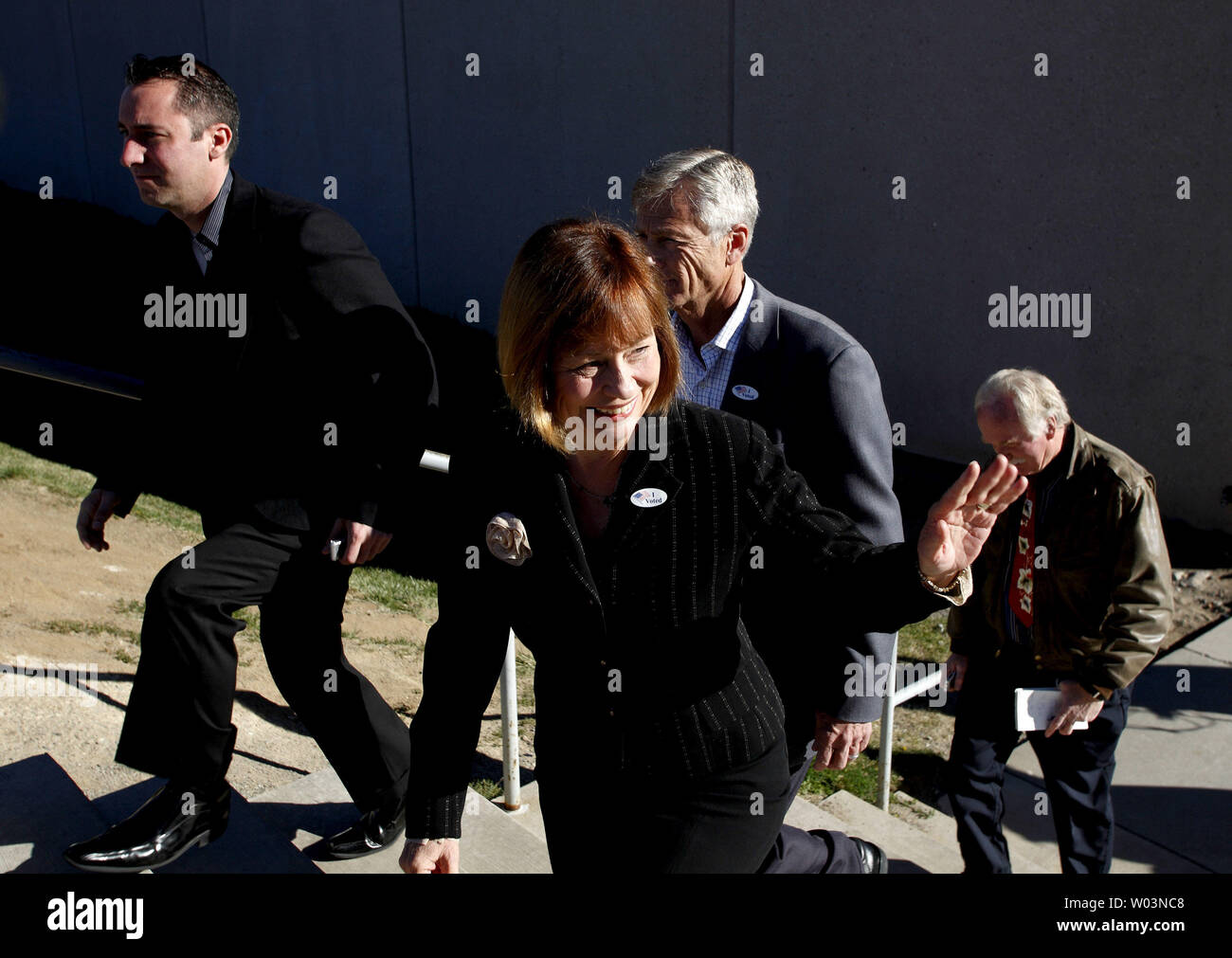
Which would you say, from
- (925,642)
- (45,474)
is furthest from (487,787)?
(45,474)

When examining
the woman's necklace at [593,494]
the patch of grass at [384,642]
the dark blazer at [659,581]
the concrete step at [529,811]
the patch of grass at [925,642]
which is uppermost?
the woman's necklace at [593,494]

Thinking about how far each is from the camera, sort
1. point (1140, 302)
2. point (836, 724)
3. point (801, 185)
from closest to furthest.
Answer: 1. point (836, 724)
2. point (1140, 302)
3. point (801, 185)

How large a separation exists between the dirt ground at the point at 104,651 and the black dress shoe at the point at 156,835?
0.54 metres

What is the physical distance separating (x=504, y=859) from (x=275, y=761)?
121 cm

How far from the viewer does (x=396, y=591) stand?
650cm

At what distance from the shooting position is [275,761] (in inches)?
161

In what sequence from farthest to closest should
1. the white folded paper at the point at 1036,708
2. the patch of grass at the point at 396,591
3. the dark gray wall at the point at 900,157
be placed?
1. the dark gray wall at the point at 900,157
2. the patch of grass at the point at 396,591
3. the white folded paper at the point at 1036,708

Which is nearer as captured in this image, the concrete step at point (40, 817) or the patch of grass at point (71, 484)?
the concrete step at point (40, 817)

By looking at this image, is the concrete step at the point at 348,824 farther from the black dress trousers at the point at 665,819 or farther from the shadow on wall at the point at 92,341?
the shadow on wall at the point at 92,341

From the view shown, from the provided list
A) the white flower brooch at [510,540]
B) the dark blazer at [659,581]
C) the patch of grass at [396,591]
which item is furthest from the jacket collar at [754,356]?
the patch of grass at [396,591]

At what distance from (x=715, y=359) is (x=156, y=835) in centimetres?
195

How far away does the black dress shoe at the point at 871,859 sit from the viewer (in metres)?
3.11
